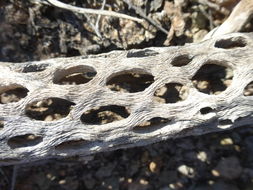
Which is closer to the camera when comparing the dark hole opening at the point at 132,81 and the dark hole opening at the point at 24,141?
the dark hole opening at the point at 24,141

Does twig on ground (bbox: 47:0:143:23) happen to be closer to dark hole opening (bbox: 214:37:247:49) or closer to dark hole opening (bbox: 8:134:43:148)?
dark hole opening (bbox: 214:37:247:49)

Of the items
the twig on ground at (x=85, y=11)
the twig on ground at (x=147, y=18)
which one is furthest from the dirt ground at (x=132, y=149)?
the twig on ground at (x=85, y=11)

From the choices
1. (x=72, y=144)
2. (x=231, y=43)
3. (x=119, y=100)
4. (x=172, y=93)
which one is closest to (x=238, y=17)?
(x=231, y=43)

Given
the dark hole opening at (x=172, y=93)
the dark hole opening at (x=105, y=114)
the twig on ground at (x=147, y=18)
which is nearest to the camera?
the dark hole opening at (x=105, y=114)

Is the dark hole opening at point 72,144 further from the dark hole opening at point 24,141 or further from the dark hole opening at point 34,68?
the dark hole opening at point 34,68

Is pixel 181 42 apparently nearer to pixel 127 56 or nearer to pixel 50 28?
pixel 127 56

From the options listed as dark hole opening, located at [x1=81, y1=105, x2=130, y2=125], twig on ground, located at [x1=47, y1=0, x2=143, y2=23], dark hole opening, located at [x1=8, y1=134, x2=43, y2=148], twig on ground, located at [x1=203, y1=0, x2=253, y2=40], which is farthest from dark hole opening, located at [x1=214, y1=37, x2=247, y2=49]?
dark hole opening, located at [x1=8, y1=134, x2=43, y2=148]

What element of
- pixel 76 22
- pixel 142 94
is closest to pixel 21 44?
pixel 76 22
